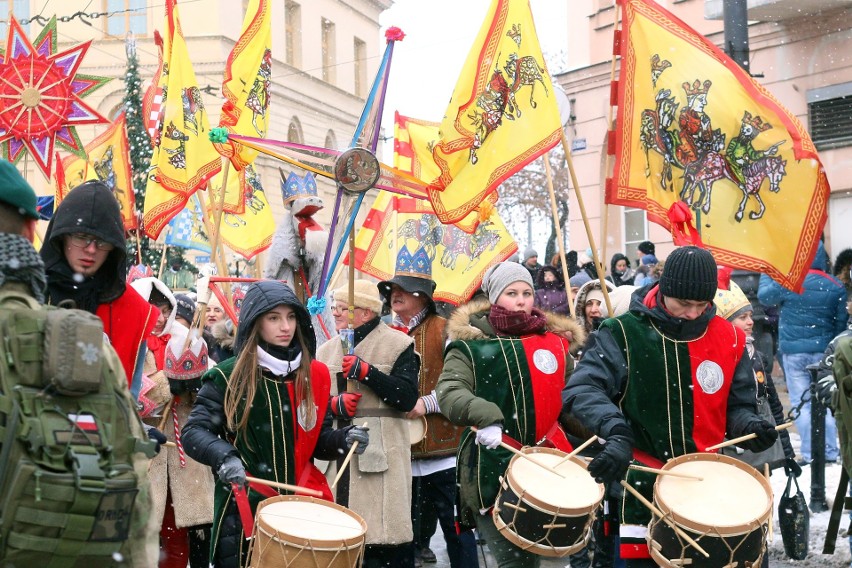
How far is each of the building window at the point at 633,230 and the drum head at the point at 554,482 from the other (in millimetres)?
14999

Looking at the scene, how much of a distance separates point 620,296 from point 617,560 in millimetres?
1883

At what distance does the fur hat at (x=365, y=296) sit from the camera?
7.46 metres

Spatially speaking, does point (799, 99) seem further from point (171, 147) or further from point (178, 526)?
point (178, 526)

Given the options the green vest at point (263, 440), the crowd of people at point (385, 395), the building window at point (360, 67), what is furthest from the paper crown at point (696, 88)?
the building window at point (360, 67)

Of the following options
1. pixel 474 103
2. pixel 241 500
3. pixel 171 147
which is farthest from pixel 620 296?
pixel 171 147

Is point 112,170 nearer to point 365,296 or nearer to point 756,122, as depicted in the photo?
point 365,296

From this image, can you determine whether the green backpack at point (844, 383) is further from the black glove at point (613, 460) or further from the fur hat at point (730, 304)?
the fur hat at point (730, 304)

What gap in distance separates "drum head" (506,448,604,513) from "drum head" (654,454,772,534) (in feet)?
1.71

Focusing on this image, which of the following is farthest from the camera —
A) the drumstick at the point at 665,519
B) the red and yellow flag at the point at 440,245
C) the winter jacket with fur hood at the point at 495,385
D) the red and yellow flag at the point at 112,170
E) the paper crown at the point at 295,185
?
the red and yellow flag at the point at 112,170

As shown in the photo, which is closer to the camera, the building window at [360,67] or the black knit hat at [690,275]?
the black knit hat at [690,275]

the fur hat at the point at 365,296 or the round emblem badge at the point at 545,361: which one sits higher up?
the fur hat at the point at 365,296

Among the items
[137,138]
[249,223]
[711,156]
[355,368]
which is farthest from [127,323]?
[137,138]

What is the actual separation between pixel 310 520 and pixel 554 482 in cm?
125

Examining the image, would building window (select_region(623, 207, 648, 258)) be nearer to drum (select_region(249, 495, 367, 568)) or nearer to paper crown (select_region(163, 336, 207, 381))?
paper crown (select_region(163, 336, 207, 381))
